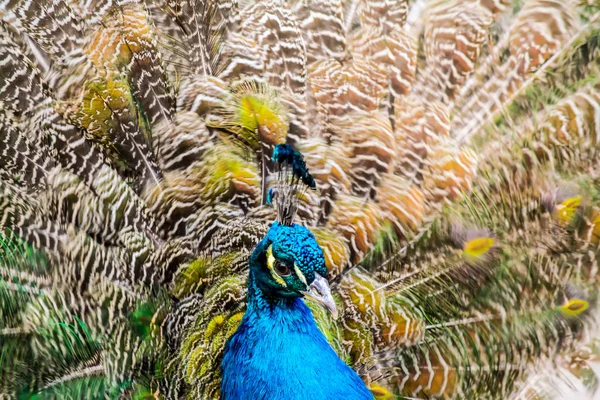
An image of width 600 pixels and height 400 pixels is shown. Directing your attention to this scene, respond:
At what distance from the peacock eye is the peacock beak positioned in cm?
7

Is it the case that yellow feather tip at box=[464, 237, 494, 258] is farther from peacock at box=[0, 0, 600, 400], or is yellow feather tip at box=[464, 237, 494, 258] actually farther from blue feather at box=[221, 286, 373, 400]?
blue feather at box=[221, 286, 373, 400]

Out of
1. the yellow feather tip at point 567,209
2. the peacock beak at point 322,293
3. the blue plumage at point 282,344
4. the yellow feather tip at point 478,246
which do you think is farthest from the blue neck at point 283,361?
the yellow feather tip at point 567,209

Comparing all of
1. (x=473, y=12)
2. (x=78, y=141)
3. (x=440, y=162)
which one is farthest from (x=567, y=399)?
(x=78, y=141)

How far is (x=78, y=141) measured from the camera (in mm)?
1563

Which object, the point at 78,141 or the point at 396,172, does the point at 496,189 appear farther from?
the point at 78,141

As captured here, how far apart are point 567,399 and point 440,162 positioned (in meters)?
0.63

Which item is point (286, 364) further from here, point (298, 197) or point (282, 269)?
point (298, 197)

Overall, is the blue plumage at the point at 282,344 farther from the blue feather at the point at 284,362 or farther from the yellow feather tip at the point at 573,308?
the yellow feather tip at the point at 573,308

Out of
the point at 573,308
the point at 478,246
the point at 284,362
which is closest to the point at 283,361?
the point at 284,362

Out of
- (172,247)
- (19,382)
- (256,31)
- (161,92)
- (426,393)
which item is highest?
(256,31)

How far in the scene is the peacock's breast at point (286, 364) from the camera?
4.62ft

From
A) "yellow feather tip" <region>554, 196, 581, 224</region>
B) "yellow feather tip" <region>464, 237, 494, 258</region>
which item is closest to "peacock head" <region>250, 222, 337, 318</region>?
"yellow feather tip" <region>464, 237, 494, 258</region>

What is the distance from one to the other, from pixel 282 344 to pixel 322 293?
0.22 metres

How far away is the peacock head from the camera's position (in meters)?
1.32
